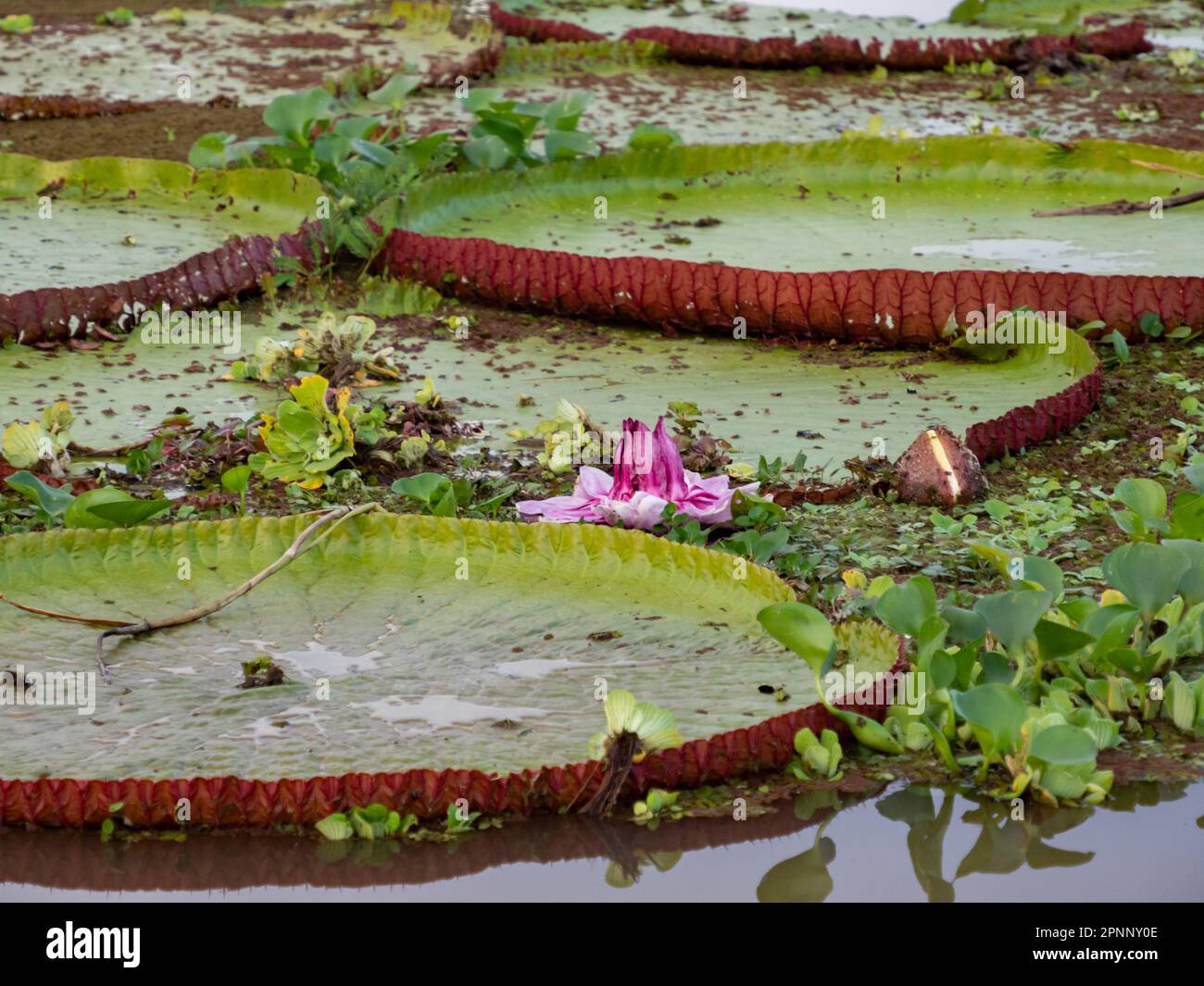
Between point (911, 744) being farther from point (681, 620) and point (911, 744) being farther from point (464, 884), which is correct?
point (464, 884)

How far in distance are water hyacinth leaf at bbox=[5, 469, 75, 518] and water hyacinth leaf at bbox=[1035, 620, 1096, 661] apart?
2.06 m

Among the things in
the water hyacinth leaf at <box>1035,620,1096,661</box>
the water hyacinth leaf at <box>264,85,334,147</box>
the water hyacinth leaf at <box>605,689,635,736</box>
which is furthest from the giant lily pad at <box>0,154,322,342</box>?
the water hyacinth leaf at <box>1035,620,1096,661</box>

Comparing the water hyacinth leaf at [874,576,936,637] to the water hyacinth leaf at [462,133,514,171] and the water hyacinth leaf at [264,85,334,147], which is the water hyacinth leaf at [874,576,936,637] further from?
the water hyacinth leaf at [264,85,334,147]

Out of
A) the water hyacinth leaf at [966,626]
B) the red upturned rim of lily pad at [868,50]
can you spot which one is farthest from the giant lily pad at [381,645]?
the red upturned rim of lily pad at [868,50]

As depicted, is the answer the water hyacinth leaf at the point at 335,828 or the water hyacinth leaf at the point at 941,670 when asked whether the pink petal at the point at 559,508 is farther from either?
the water hyacinth leaf at the point at 335,828

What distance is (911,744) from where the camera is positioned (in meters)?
2.82

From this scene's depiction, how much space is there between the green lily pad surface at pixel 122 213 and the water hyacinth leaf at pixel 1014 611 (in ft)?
10.5

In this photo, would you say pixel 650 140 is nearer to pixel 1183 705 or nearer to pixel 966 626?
pixel 966 626

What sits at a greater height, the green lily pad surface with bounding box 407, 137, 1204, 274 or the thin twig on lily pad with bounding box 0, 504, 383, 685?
the green lily pad surface with bounding box 407, 137, 1204, 274

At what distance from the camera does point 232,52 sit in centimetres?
891

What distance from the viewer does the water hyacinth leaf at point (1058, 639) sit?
112 inches

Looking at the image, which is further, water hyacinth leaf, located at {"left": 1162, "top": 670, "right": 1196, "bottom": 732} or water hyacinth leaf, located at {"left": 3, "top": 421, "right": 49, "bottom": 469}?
water hyacinth leaf, located at {"left": 3, "top": 421, "right": 49, "bottom": 469}

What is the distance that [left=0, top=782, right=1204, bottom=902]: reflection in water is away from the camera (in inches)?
97.3

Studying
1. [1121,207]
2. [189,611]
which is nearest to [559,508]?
[189,611]
